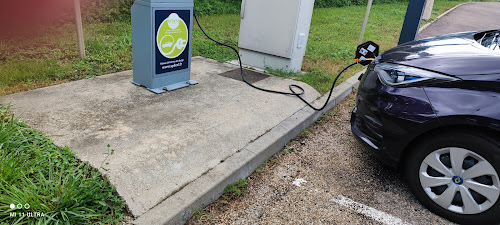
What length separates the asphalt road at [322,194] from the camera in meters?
2.57

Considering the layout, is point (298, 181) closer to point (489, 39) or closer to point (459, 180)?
point (459, 180)

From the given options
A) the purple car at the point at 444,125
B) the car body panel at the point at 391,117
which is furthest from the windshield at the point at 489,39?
the car body panel at the point at 391,117

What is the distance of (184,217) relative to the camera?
237cm

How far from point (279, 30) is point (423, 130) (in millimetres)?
3412

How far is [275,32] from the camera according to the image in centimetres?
560

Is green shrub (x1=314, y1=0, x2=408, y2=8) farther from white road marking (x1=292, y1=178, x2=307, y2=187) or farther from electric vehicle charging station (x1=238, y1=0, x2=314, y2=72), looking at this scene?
white road marking (x1=292, y1=178, x2=307, y2=187)

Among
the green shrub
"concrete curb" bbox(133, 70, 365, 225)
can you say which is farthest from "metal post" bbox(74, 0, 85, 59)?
the green shrub

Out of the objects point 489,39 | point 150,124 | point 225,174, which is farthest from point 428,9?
point 225,174

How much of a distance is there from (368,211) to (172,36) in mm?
3117

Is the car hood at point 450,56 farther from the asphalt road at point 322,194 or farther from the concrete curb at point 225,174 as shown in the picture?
the concrete curb at point 225,174

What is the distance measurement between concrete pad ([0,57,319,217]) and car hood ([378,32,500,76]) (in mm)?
1480

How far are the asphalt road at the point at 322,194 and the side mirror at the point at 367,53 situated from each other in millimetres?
1112

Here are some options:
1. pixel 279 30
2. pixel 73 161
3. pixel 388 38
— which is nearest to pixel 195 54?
pixel 279 30

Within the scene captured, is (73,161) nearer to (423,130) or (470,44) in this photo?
(423,130)
